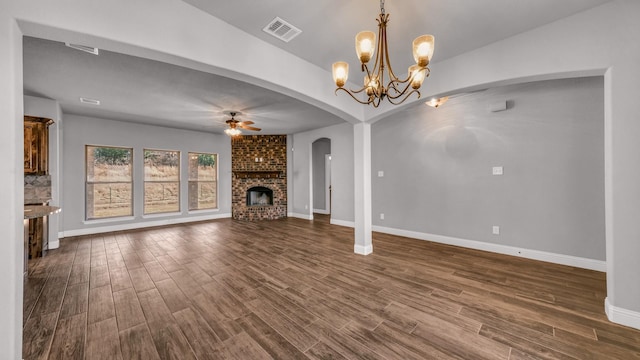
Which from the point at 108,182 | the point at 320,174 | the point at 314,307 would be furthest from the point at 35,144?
the point at 320,174

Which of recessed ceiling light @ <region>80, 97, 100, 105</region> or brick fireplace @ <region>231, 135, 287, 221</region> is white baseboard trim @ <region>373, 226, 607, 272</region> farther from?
recessed ceiling light @ <region>80, 97, 100, 105</region>

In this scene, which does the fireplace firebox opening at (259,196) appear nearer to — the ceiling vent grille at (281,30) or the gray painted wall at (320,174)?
the gray painted wall at (320,174)

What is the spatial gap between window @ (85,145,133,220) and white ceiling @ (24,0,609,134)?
1207mm

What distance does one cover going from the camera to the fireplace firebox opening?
7707mm

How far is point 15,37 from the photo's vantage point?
1340 millimetres

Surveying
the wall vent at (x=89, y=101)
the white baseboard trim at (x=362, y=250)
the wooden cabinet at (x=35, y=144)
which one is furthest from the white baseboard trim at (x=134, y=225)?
Result: the white baseboard trim at (x=362, y=250)

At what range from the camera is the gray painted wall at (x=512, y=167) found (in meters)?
3.12

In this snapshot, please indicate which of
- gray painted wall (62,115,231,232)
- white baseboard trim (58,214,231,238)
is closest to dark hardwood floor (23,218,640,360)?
white baseboard trim (58,214,231,238)

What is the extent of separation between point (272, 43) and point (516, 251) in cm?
455

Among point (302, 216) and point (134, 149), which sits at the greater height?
point (134, 149)

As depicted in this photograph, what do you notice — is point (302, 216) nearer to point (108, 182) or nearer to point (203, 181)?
point (203, 181)

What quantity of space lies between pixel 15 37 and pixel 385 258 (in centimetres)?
413

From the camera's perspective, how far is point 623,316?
6.40 ft

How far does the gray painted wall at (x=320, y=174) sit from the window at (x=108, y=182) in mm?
5469
